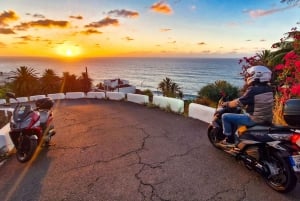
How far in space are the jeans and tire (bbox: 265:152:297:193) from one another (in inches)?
31.9

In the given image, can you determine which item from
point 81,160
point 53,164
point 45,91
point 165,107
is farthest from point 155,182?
point 45,91

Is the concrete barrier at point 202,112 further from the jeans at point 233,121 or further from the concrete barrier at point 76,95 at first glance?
the concrete barrier at point 76,95

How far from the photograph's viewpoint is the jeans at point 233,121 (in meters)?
4.32

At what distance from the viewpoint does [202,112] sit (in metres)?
7.78

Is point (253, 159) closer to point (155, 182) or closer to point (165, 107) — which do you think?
point (155, 182)

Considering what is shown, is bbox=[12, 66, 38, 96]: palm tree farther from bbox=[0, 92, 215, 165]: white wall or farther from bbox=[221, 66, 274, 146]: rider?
bbox=[221, 66, 274, 146]: rider

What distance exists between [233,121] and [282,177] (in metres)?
1.25

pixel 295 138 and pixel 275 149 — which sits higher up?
pixel 295 138

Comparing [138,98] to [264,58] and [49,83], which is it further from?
[49,83]

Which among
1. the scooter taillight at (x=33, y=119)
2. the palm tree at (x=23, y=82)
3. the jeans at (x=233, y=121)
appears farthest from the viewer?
the palm tree at (x=23, y=82)

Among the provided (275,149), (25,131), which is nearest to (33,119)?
(25,131)

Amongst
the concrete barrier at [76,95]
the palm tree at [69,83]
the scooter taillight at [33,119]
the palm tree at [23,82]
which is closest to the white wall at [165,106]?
the scooter taillight at [33,119]

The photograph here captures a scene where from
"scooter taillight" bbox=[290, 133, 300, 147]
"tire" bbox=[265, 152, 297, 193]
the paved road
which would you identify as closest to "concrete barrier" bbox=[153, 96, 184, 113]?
the paved road

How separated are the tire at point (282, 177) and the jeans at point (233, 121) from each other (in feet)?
2.66
